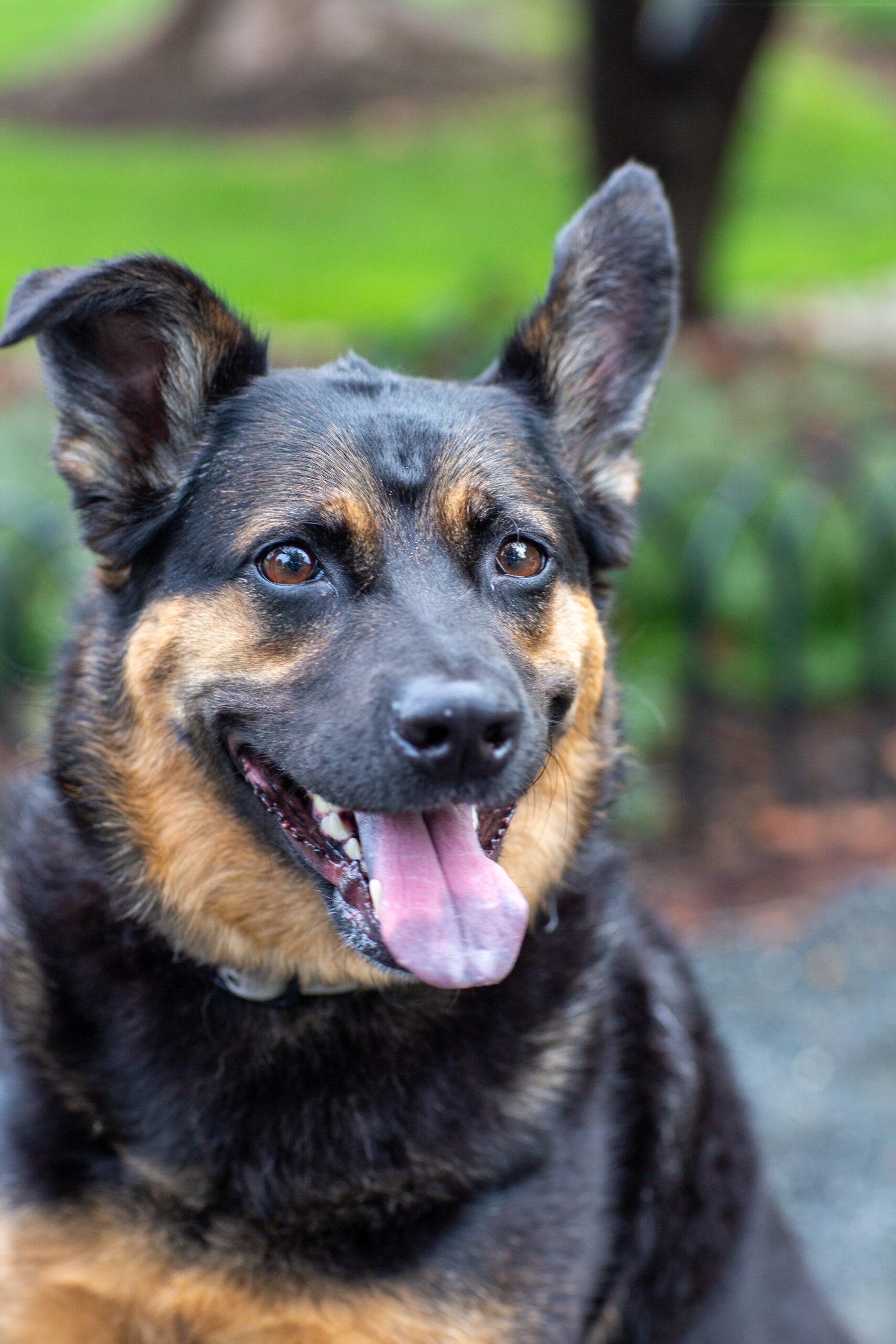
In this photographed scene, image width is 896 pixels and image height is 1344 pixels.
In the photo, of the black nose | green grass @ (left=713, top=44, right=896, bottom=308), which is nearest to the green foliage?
the black nose

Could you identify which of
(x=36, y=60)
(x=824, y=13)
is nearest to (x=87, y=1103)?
(x=36, y=60)

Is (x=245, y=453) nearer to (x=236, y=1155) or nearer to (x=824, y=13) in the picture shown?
(x=236, y=1155)

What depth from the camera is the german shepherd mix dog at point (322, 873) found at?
2.79 m

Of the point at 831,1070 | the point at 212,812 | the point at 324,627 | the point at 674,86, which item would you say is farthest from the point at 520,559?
the point at 674,86

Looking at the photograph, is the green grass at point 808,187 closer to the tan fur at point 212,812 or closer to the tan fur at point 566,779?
the tan fur at point 566,779

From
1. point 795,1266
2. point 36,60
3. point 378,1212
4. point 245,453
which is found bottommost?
point 36,60

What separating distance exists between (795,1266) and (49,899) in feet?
7.31

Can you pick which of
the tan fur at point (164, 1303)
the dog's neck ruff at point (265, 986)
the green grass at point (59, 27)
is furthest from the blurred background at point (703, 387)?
the green grass at point (59, 27)

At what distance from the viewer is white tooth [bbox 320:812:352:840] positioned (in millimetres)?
2859

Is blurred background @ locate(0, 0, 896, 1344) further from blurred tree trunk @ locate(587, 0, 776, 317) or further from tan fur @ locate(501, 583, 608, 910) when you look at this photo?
tan fur @ locate(501, 583, 608, 910)

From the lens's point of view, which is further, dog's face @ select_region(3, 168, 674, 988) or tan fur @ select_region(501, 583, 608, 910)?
tan fur @ select_region(501, 583, 608, 910)

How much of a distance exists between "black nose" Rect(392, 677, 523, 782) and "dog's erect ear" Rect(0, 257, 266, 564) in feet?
2.79

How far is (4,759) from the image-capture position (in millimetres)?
7012

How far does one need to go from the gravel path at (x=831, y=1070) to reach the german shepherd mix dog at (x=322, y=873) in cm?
157
